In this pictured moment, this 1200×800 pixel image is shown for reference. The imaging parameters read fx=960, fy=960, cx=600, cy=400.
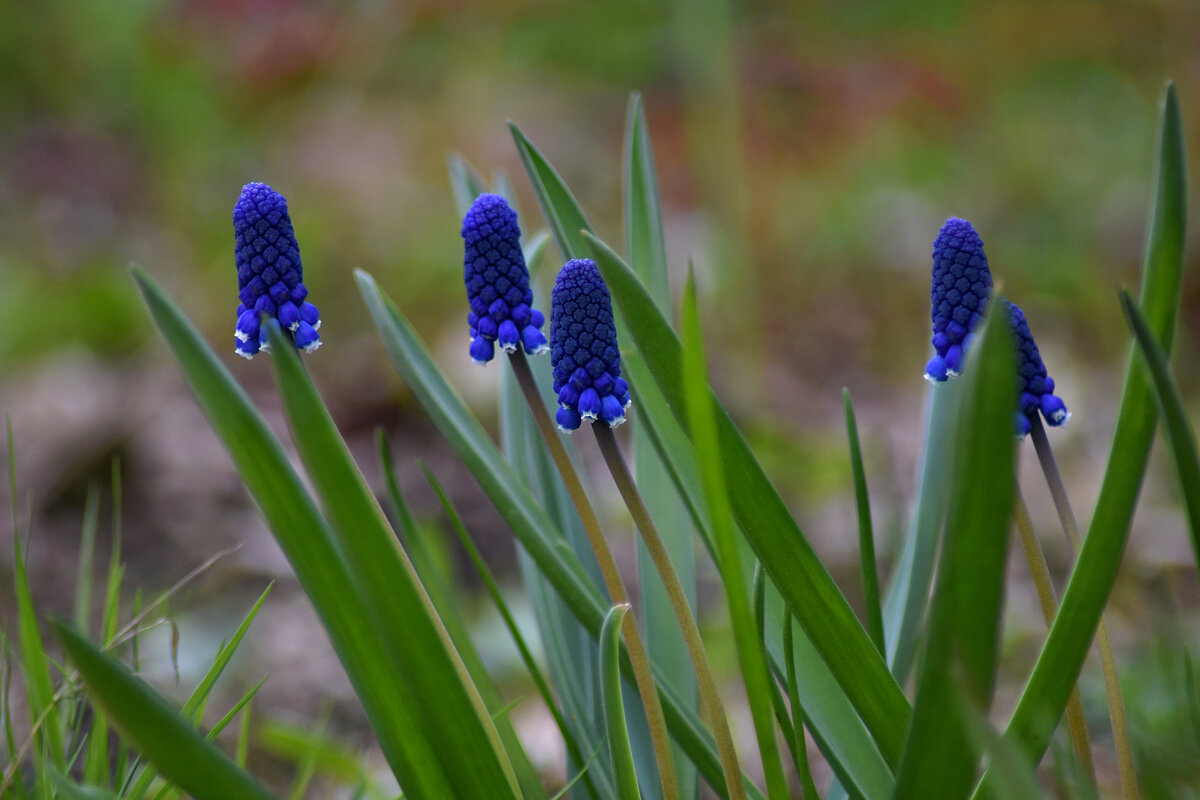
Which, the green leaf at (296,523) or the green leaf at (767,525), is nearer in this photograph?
the green leaf at (296,523)

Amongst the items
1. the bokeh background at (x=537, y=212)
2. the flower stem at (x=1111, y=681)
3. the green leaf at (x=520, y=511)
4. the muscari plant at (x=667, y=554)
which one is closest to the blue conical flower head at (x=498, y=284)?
the muscari plant at (x=667, y=554)

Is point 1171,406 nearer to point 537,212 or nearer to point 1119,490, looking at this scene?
point 1119,490

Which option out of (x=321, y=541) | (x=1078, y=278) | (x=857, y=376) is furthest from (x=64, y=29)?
(x=321, y=541)

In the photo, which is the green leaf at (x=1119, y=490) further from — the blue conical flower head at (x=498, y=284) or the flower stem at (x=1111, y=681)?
the blue conical flower head at (x=498, y=284)

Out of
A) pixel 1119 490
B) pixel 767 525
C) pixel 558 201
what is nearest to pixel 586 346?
pixel 767 525

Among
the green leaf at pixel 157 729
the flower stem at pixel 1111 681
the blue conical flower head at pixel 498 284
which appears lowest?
the flower stem at pixel 1111 681

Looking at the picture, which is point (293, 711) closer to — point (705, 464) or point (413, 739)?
point (413, 739)

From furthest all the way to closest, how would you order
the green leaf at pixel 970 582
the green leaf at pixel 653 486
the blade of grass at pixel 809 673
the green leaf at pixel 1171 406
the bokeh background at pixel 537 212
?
the bokeh background at pixel 537 212
the green leaf at pixel 653 486
the blade of grass at pixel 809 673
the green leaf at pixel 1171 406
the green leaf at pixel 970 582
